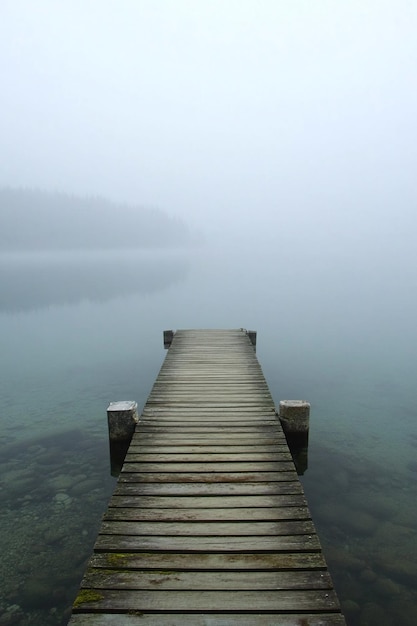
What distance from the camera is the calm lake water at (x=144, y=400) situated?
6.25m

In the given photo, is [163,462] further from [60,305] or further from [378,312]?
[60,305]

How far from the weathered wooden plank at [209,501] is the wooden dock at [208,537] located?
12mm

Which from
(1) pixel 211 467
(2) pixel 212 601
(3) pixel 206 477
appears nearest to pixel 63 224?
(1) pixel 211 467

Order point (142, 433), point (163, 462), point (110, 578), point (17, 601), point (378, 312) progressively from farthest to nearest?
point (378, 312) < point (142, 433) < point (163, 462) < point (17, 601) < point (110, 578)

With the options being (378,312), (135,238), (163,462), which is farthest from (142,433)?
(135,238)

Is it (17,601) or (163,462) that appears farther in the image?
(163,462)

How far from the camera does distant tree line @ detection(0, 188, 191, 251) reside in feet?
480

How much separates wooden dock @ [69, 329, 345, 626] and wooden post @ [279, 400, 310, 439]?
0.30 metres

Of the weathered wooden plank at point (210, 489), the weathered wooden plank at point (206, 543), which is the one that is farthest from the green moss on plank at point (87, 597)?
the weathered wooden plank at point (210, 489)

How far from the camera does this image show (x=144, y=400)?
540 inches

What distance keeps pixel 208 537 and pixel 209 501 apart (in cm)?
67

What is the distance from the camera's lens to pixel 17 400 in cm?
1405

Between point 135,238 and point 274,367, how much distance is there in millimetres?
181788

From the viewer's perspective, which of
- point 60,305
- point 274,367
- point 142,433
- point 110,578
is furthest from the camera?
point 60,305
